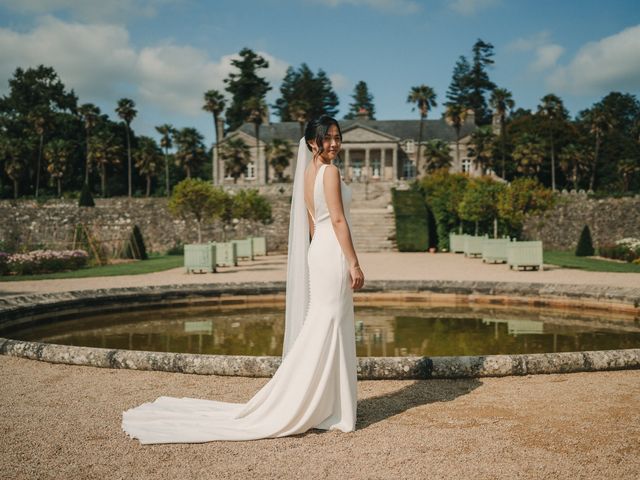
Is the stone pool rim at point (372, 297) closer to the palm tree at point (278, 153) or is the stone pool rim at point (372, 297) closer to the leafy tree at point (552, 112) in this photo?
the palm tree at point (278, 153)

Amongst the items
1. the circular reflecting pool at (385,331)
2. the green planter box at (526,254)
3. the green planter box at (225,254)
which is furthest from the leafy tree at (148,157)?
the circular reflecting pool at (385,331)

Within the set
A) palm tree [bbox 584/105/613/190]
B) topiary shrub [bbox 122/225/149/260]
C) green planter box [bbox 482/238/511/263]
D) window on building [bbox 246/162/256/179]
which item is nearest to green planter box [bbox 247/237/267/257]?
topiary shrub [bbox 122/225/149/260]

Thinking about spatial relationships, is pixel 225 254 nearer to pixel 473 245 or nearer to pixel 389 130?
pixel 473 245

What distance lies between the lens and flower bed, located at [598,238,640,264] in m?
21.6

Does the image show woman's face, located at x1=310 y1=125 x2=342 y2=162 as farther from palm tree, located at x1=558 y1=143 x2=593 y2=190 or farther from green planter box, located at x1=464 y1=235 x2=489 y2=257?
palm tree, located at x1=558 y1=143 x2=593 y2=190

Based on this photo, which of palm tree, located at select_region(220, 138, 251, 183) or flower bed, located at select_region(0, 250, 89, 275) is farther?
palm tree, located at select_region(220, 138, 251, 183)

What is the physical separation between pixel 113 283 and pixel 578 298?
10399 millimetres

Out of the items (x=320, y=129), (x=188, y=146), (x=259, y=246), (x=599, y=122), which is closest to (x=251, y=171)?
(x=188, y=146)

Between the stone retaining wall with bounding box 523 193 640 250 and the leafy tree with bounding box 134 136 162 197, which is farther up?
the leafy tree with bounding box 134 136 162 197

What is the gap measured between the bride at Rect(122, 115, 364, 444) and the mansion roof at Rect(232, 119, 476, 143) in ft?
195

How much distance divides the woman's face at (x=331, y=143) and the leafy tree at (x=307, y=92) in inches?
2888

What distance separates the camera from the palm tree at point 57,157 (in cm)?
5244

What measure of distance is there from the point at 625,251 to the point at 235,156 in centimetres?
3508

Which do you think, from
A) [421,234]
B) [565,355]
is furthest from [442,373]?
[421,234]
